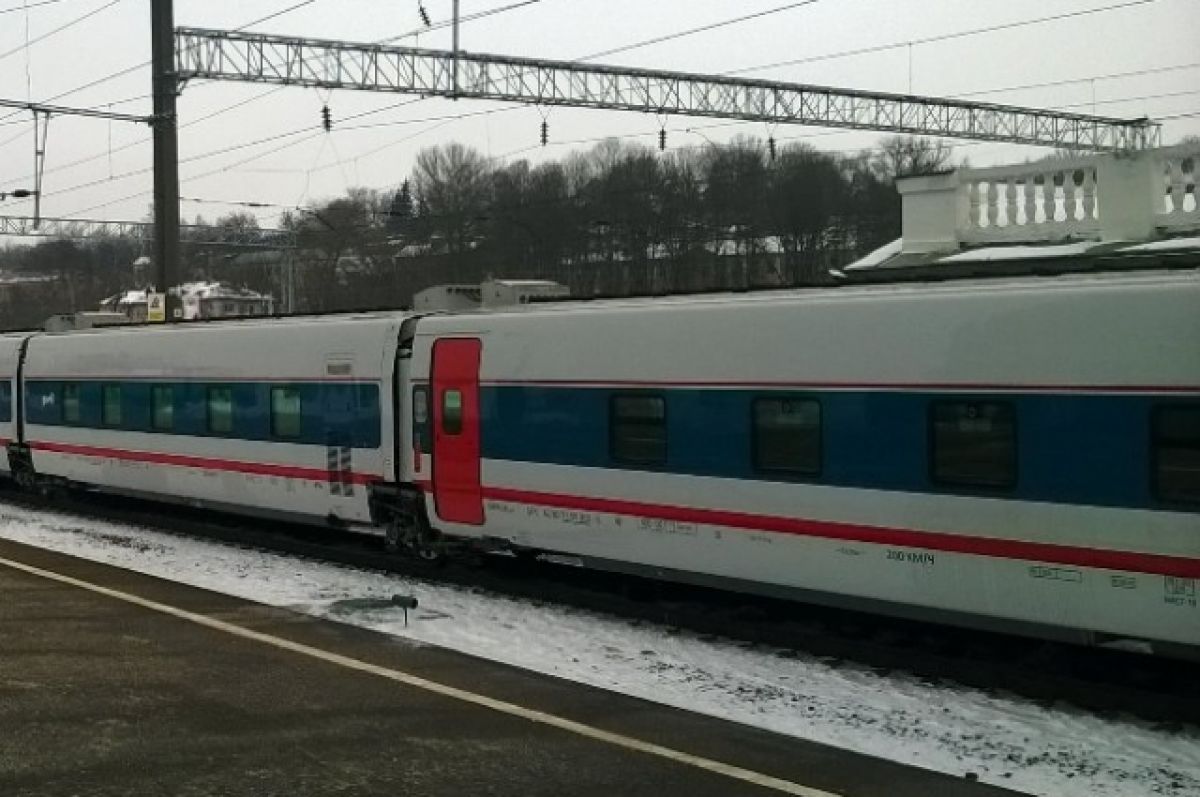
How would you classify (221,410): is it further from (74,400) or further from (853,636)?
(853,636)

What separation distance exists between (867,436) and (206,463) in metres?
10.6

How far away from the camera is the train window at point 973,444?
8453 mm

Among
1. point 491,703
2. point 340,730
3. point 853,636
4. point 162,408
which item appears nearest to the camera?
point 340,730

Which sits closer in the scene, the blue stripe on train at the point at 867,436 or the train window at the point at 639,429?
the blue stripe on train at the point at 867,436

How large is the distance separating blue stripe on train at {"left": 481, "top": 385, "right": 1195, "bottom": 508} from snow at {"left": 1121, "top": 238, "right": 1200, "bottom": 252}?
5968mm

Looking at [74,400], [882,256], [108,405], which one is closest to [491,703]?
[882,256]

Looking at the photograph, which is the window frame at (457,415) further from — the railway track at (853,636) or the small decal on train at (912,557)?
the small decal on train at (912,557)

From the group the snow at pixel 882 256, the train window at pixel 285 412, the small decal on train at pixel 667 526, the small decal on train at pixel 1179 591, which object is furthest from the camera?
the snow at pixel 882 256

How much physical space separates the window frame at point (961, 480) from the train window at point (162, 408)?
11969 millimetres

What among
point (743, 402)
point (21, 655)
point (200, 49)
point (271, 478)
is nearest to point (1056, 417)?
point (743, 402)

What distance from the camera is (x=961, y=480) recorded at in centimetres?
872

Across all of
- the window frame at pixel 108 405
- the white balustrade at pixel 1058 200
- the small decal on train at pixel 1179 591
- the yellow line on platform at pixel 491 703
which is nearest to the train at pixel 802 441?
the small decal on train at pixel 1179 591

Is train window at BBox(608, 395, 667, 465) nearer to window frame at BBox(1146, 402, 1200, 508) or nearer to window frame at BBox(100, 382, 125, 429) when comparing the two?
window frame at BBox(1146, 402, 1200, 508)

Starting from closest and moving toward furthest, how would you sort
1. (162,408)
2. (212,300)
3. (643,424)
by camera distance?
(643,424)
(162,408)
(212,300)
